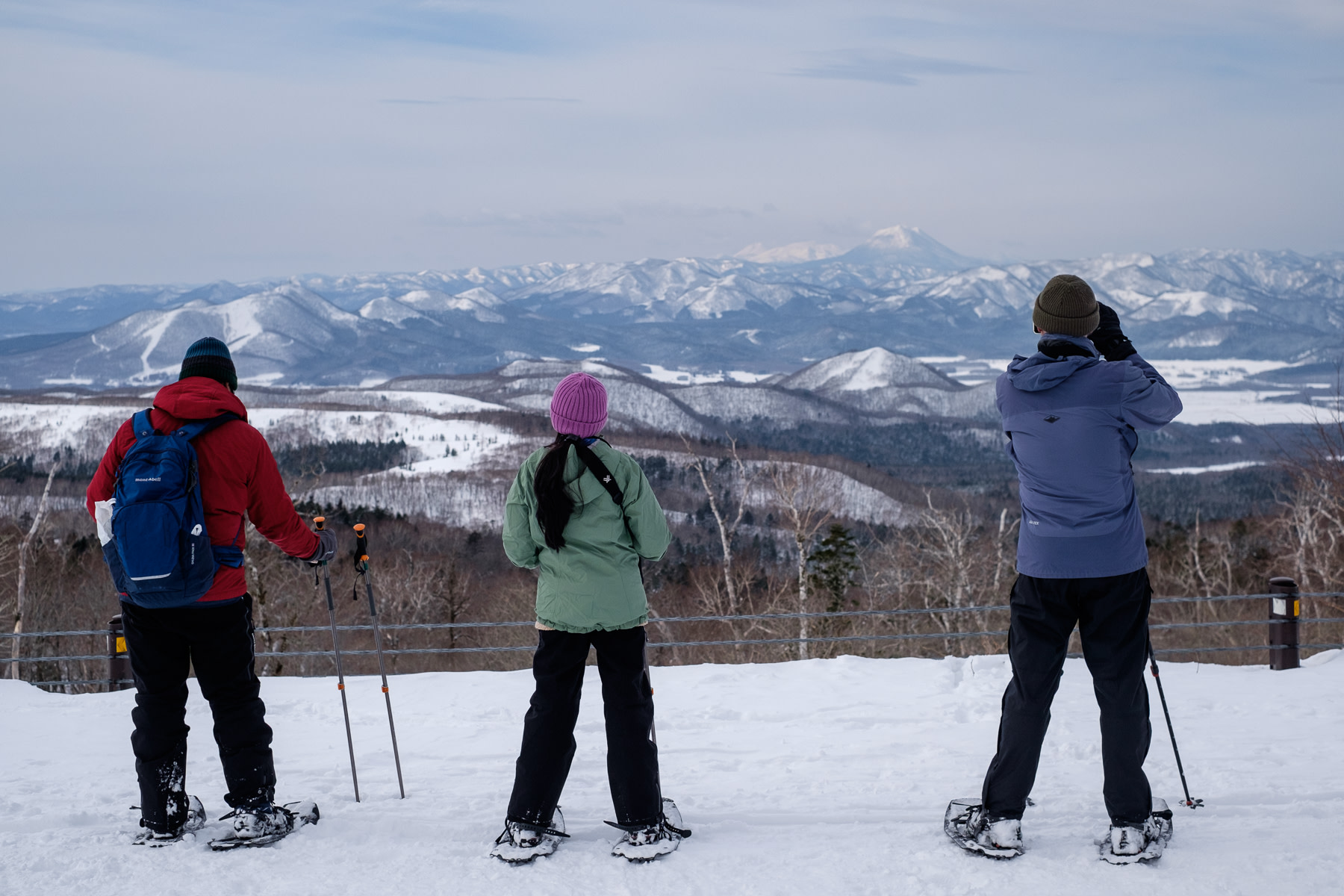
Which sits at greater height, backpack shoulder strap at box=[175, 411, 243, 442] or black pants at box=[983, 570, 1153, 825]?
backpack shoulder strap at box=[175, 411, 243, 442]

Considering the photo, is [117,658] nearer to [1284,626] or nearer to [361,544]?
[361,544]

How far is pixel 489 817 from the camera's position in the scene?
15.4ft

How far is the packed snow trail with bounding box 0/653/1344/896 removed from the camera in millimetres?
3945

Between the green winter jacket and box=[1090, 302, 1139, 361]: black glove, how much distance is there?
201 cm

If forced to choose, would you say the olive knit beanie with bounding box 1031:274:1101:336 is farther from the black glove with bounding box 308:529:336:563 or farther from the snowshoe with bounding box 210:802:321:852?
the snowshoe with bounding box 210:802:321:852

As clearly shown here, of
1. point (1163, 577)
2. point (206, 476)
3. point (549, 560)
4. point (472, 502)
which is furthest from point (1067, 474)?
point (472, 502)

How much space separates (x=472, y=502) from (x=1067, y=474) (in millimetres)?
126220

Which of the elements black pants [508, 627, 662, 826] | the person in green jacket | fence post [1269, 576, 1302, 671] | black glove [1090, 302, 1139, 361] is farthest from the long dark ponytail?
fence post [1269, 576, 1302, 671]

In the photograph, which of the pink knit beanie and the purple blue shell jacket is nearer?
the purple blue shell jacket

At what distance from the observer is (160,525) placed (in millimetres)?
3824

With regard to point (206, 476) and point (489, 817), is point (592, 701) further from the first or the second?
point (206, 476)

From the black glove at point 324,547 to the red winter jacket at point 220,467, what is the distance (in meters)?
0.25

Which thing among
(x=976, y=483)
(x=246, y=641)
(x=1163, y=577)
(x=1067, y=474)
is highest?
(x=1067, y=474)

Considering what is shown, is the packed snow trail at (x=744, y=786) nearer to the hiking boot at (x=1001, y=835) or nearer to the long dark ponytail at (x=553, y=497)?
the hiking boot at (x=1001, y=835)
